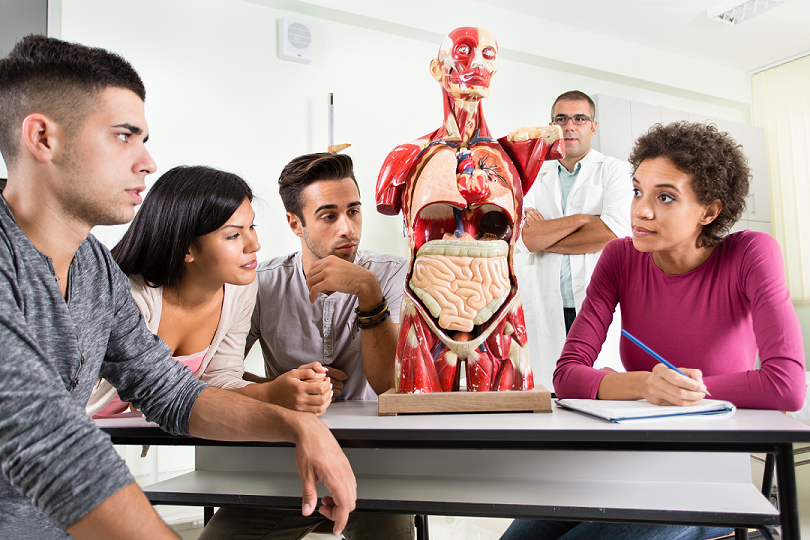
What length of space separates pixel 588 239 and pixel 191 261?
5.92 feet

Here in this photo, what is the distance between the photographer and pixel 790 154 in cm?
497

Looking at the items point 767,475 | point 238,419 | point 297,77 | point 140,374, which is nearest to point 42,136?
point 140,374

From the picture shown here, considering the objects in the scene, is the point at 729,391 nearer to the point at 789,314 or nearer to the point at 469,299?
the point at 789,314

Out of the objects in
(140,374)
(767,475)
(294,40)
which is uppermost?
(294,40)

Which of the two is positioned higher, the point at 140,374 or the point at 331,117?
the point at 331,117

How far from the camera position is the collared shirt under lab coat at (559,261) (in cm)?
275

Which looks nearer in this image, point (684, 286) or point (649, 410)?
point (649, 410)

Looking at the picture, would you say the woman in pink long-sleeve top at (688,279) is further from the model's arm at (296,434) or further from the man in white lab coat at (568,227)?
the man in white lab coat at (568,227)

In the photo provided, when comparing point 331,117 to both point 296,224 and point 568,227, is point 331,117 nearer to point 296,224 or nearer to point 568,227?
point 568,227

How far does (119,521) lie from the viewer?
29.4 inches

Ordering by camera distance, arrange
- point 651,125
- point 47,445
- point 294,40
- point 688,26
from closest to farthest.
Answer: point 47,445, point 294,40, point 651,125, point 688,26

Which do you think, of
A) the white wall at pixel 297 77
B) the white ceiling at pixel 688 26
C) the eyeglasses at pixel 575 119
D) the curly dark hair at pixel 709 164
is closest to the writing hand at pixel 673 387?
the curly dark hair at pixel 709 164

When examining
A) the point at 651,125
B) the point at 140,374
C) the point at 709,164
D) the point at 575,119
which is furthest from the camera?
the point at 651,125

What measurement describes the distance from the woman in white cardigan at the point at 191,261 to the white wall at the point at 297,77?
5.20 ft
